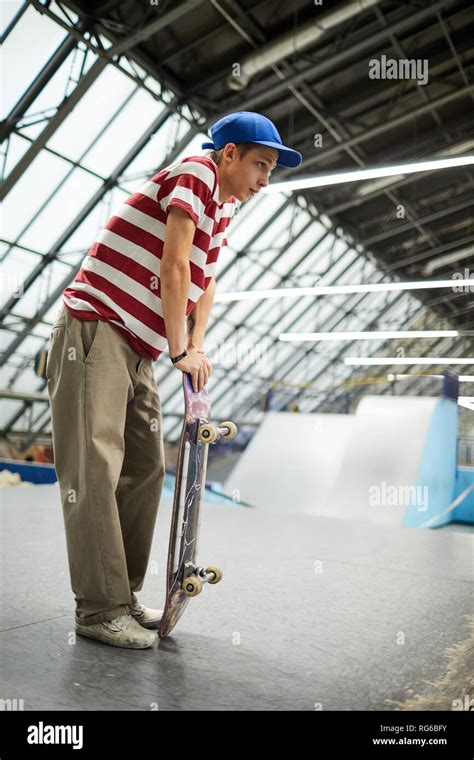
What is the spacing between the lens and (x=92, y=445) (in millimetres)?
1565

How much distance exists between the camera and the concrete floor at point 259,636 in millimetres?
1271

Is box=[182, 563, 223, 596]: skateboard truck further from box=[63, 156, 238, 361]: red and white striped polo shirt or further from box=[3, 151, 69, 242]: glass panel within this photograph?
box=[3, 151, 69, 242]: glass panel

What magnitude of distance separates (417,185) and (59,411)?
1143cm

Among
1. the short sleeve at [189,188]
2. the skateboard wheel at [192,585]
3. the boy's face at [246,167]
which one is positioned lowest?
the skateboard wheel at [192,585]

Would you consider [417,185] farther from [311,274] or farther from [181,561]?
[181,561]

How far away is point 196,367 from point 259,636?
30.6 inches

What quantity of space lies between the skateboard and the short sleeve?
45cm

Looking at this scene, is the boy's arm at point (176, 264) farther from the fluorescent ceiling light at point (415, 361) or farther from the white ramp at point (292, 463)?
the fluorescent ceiling light at point (415, 361)

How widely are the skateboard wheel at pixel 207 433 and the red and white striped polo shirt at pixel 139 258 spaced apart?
272 millimetres

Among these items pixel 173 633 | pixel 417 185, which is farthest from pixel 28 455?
pixel 173 633

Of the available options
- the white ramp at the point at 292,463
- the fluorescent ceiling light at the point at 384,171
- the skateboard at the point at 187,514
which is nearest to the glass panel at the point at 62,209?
the fluorescent ceiling light at the point at 384,171

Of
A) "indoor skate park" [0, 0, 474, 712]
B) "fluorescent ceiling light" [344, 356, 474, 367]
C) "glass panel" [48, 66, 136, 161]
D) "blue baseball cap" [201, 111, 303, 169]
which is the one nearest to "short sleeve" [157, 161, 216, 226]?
"blue baseball cap" [201, 111, 303, 169]

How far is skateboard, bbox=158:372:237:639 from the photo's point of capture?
64.4 inches
